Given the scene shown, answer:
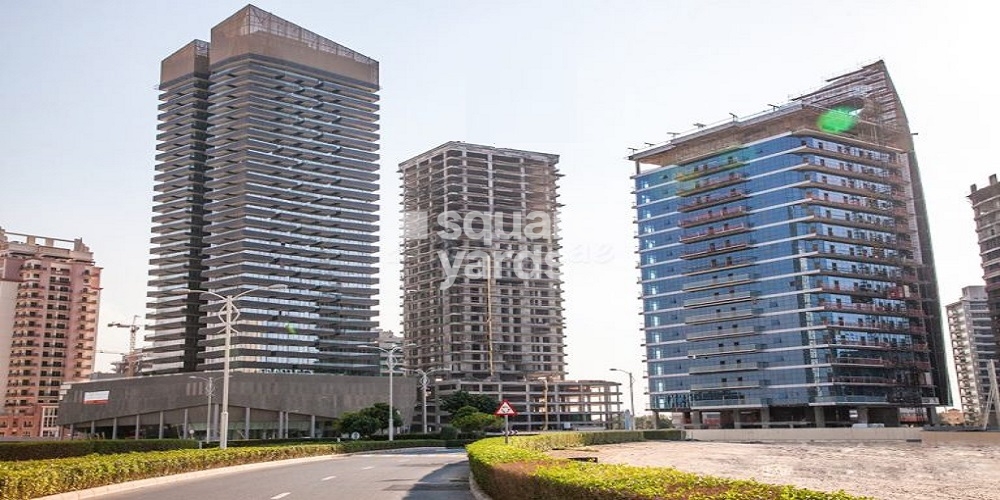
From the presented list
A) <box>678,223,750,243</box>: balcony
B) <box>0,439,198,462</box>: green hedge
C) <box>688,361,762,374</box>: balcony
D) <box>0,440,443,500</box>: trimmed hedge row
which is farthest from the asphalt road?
<box>678,223,750,243</box>: balcony

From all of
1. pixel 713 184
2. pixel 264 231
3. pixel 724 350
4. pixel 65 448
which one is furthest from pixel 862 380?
pixel 264 231

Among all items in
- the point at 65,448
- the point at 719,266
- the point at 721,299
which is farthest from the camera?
the point at 719,266

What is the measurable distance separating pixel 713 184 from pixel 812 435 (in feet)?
163

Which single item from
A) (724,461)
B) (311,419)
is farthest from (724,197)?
(724,461)

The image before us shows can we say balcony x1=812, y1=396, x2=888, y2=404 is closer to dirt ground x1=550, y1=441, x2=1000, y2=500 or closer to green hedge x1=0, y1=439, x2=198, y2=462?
dirt ground x1=550, y1=441, x2=1000, y2=500

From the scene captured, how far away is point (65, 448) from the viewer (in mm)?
49906

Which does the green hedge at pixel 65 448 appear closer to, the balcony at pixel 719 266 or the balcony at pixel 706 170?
the balcony at pixel 719 266

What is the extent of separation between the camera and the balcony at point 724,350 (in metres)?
133

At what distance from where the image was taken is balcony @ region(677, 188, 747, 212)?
138250 millimetres

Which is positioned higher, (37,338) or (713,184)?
(713,184)

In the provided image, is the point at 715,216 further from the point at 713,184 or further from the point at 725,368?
the point at 725,368

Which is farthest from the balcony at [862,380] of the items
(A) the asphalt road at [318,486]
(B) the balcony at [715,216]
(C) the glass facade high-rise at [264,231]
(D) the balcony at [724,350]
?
(C) the glass facade high-rise at [264,231]

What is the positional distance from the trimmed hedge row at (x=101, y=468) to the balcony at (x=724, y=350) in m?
99.6

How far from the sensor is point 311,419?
14950cm
